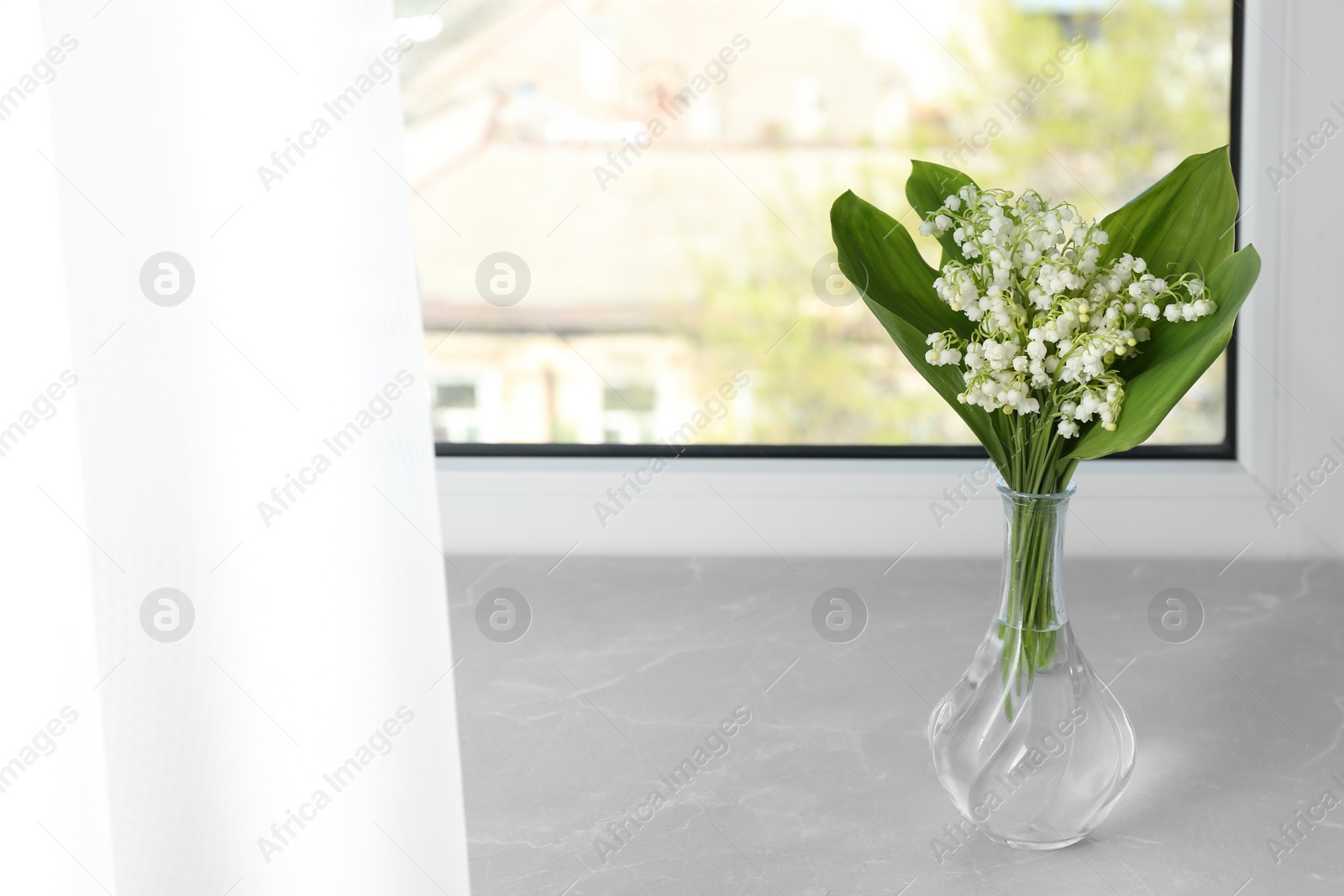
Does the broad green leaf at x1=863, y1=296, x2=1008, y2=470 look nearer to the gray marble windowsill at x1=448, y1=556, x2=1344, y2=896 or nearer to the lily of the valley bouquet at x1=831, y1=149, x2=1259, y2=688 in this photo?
the lily of the valley bouquet at x1=831, y1=149, x2=1259, y2=688

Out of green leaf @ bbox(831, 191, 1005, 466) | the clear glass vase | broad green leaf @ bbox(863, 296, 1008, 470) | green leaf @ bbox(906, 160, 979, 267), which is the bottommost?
the clear glass vase

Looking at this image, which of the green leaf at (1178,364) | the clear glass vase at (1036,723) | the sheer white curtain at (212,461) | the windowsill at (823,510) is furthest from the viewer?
the windowsill at (823,510)

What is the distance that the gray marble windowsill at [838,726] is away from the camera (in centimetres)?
71

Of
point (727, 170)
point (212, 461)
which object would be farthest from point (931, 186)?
point (727, 170)

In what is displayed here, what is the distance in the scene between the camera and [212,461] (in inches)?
18.9

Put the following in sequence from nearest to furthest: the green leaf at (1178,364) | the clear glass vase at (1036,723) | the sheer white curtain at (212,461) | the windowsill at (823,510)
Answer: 1. the sheer white curtain at (212,461)
2. the green leaf at (1178,364)
3. the clear glass vase at (1036,723)
4. the windowsill at (823,510)

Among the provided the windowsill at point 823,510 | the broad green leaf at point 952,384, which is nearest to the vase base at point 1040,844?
the broad green leaf at point 952,384

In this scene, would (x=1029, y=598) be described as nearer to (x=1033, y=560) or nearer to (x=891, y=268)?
(x=1033, y=560)

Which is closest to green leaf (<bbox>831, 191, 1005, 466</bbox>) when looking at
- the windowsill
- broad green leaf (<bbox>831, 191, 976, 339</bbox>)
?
broad green leaf (<bbox>831, 191, 976, 339</bbox>)

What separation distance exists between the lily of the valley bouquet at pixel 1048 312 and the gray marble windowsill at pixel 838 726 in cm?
16

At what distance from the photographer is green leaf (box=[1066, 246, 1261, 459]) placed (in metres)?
0.59

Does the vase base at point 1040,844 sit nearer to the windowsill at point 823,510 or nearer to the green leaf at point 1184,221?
the green leaf at point 1184,221

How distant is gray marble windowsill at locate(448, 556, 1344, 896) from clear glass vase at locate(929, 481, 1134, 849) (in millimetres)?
33

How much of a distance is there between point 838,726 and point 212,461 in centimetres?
56
